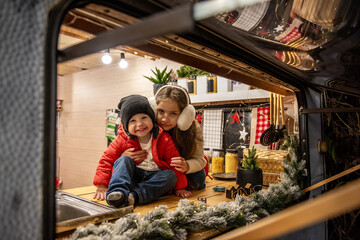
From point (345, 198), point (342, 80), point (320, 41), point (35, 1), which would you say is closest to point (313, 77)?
point (342, 80)

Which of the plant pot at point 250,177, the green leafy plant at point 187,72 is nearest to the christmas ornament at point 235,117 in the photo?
the green leafy plant at point 187,72

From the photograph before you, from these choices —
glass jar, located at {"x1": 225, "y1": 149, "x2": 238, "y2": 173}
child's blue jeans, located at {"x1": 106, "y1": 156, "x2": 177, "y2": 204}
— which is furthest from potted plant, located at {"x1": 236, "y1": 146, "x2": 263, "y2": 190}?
glass jar, located at {"x1": 225, "y1": 149, "x2": 238, "y2": 173}

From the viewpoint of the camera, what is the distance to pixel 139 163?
4.42 feet

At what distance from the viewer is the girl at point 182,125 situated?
1466 mm

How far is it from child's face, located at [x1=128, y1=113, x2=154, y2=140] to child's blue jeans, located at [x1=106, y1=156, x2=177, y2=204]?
0.15m

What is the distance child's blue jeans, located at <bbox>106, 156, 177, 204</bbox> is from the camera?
114 cm

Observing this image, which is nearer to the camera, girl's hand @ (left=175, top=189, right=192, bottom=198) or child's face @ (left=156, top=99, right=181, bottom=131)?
girl's hand @ (left=175, top=189, right=192, bottom=198)

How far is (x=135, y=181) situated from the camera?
1.32m

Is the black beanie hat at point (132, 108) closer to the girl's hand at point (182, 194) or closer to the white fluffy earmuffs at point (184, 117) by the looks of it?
the white fluffy earmuffs at point (184, 117)

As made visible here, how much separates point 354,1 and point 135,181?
3.82 ft

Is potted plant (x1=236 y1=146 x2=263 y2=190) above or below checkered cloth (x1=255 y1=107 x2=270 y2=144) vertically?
below

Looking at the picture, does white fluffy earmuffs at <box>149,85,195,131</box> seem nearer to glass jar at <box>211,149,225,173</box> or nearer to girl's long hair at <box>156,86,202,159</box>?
girl's long hair at <box>156,86,202,159</box>

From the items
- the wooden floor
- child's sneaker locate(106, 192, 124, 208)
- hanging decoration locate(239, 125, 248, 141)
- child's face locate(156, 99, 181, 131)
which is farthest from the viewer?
hanging decoration locate(239, 125, 248, 141)

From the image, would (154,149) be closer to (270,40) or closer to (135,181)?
(135,181)
